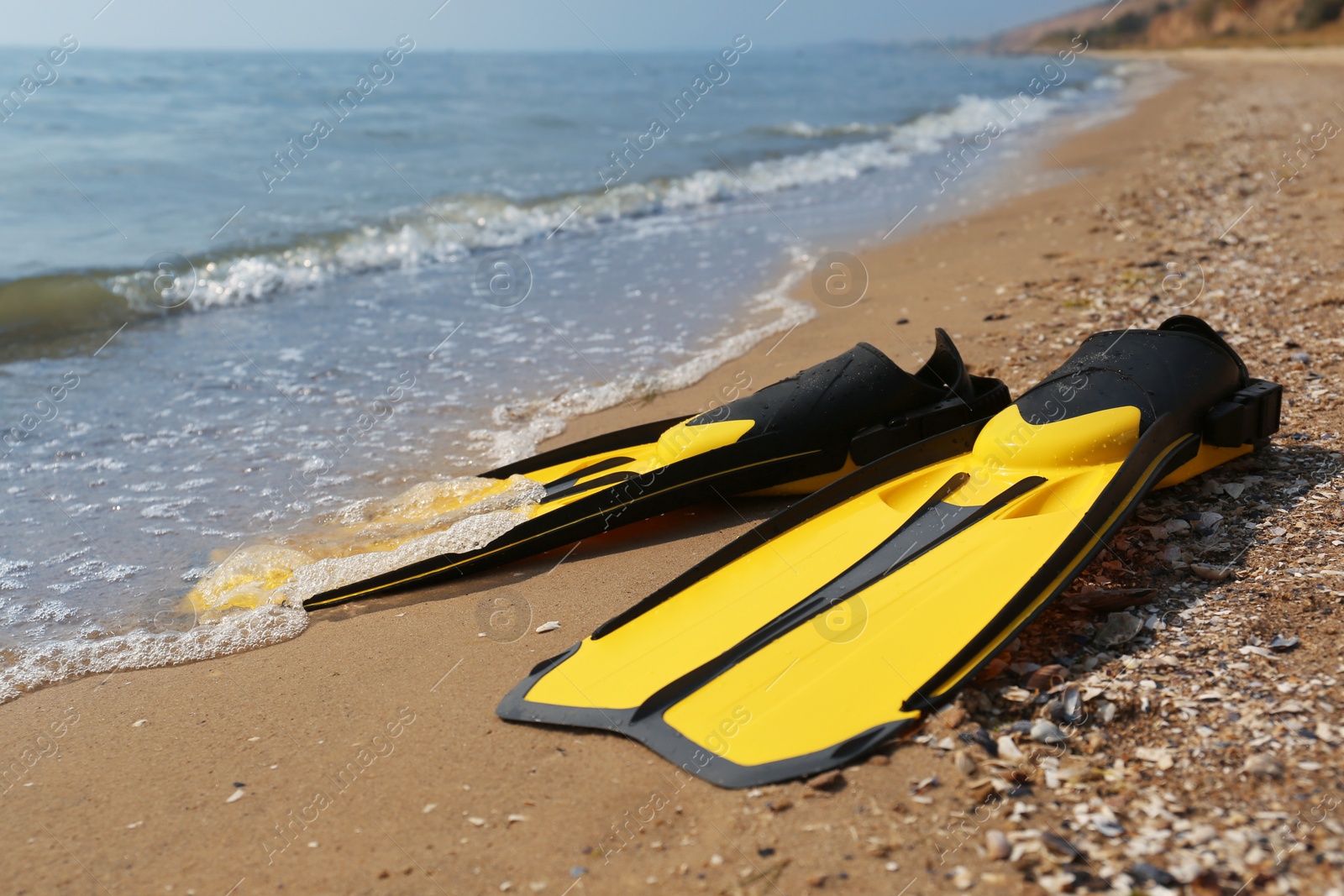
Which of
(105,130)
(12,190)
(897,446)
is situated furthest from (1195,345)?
(105,130)

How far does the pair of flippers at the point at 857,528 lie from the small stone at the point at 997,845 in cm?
34

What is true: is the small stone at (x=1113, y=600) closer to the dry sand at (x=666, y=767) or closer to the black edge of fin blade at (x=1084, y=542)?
the dry sand at (x=666, y=767)

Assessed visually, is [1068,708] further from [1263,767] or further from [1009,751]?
[1263,767]

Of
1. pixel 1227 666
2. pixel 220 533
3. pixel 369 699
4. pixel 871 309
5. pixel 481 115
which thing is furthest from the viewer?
pixel 481 115

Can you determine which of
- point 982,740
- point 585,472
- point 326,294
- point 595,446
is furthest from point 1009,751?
point 326,294

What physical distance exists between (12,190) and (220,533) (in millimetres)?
10170

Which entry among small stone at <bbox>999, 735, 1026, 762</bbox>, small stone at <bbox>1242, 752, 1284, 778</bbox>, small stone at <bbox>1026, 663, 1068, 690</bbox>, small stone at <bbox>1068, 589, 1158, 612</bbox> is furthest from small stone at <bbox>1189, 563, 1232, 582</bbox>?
small stone at <bbox>999, 735, 1026, 762</bbox>

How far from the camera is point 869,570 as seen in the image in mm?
2924

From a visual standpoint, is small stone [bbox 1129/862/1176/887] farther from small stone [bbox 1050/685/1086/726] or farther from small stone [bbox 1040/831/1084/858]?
small stone [bbox 1050/685/1086/726]

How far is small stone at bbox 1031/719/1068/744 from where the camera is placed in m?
2.35

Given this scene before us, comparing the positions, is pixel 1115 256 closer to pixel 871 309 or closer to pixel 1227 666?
pixel 871 309

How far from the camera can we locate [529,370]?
5879 millimetres

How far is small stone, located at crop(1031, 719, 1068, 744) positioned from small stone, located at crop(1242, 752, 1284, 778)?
0.39 metres

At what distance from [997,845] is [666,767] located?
2.63 ft
